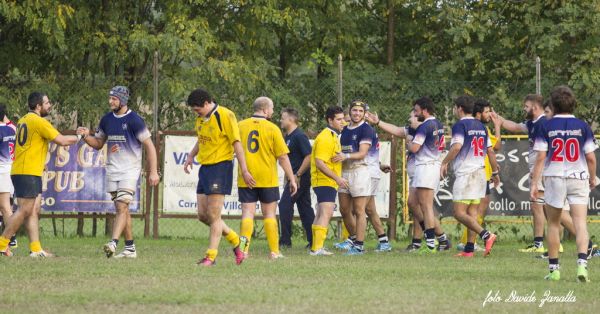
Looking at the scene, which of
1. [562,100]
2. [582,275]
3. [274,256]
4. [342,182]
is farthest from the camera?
[342,182]

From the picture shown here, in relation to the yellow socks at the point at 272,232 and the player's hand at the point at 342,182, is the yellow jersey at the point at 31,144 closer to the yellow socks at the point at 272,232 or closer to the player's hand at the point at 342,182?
the yellow socks at the point at 272,232

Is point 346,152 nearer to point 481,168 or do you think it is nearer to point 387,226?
point 481,168

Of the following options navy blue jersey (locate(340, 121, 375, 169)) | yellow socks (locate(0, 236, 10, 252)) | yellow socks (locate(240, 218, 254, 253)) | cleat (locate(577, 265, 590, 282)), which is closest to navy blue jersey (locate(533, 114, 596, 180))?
cleat (locate(577, 265, 590, 282))

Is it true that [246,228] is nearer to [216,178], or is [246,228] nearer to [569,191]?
[216,178]

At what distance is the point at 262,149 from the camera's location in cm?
1448

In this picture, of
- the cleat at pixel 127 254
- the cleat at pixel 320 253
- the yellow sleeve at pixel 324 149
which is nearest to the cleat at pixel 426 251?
the cleat at pixel 320 253

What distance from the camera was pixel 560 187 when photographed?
12.2 m

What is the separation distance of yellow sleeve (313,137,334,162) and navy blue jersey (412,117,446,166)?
1.15m

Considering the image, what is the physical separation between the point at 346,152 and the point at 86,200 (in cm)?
452

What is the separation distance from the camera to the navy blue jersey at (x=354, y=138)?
Answer: 16312mm

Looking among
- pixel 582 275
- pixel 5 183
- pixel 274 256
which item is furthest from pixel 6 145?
pixel 582 275

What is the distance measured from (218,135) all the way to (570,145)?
3.62 metres

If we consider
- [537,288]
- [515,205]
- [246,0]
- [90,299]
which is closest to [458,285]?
[537,288]

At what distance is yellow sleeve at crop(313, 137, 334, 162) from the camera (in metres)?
15.8
